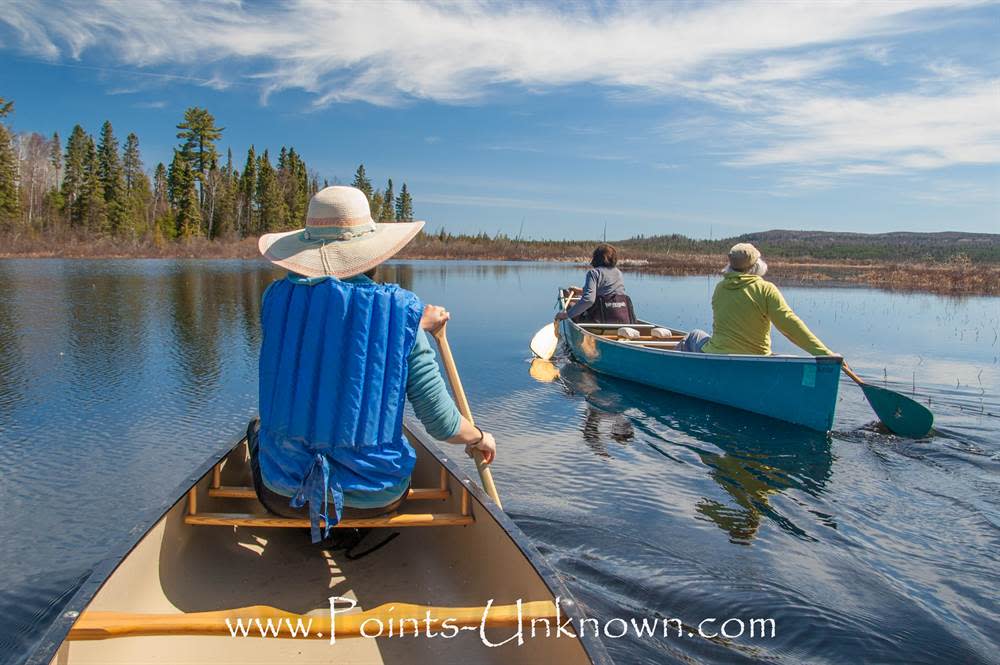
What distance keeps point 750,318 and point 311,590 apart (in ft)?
18.0

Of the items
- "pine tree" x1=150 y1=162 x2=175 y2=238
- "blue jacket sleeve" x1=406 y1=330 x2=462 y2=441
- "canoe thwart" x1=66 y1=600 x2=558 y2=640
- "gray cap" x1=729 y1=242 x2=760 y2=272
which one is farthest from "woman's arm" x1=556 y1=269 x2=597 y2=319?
"pine tree" x1=150 y1=162 x2=175 y2=238

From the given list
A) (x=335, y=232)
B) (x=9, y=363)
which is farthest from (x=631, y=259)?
(x=335, y=232)

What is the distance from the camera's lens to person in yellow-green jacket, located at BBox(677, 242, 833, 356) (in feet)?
21.8

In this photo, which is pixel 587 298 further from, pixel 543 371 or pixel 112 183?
pixel 112 183

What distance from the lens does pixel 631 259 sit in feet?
169

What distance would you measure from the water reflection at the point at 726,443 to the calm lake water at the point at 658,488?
0.09ft

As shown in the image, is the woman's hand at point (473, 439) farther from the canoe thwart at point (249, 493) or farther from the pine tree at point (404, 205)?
the pine tree at point (404, 205)

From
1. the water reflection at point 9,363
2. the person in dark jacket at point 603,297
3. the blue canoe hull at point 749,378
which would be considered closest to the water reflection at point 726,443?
the blue canoe hull at point 749,378

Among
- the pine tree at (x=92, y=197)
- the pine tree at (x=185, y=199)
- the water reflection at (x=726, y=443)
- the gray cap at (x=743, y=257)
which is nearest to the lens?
the water reflection at (x=726, y=443)

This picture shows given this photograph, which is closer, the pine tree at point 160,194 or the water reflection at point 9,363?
the water reflection at point 9,363

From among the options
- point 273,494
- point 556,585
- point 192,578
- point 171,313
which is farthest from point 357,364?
point 171,313

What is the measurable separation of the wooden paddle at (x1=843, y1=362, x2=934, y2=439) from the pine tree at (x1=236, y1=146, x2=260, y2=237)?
219 ft

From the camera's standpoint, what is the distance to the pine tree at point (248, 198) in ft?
223

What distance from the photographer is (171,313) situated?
1505 cm
